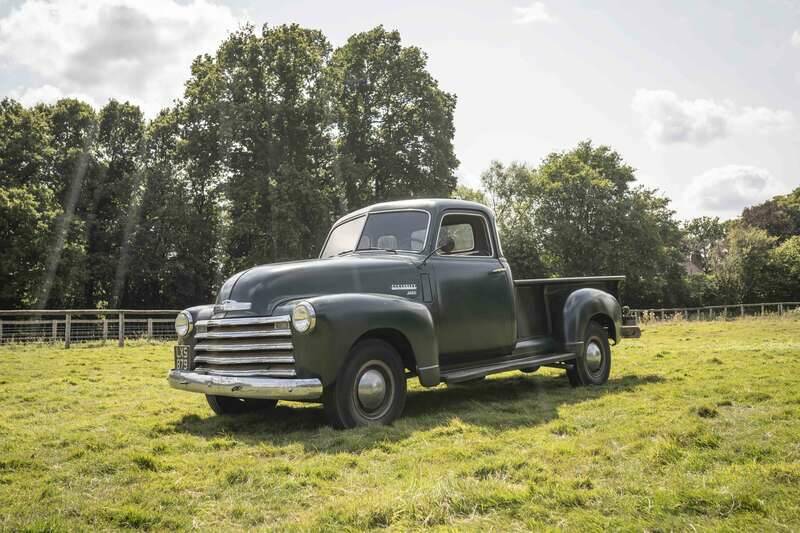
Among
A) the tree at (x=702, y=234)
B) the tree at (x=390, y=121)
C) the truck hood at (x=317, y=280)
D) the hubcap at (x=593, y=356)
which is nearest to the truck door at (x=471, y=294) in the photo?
the truck hood at (x=317, y=280)

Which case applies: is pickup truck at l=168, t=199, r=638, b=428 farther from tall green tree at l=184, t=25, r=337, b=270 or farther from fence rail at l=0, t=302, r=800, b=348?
tall green tree at l=184, t=25, r=337, b=270

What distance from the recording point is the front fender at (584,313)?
840 centimetres

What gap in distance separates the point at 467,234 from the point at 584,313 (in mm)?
2103

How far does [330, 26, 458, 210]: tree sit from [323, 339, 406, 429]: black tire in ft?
87.2

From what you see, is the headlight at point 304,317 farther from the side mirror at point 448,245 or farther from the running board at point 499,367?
the side mirror at point 448,245

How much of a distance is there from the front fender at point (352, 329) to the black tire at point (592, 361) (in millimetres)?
3056

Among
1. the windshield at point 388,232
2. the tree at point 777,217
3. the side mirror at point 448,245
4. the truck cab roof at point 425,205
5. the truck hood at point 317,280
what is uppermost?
the tree at point 777,217

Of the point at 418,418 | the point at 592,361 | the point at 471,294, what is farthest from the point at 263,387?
the point at 592,361

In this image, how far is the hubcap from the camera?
874cm

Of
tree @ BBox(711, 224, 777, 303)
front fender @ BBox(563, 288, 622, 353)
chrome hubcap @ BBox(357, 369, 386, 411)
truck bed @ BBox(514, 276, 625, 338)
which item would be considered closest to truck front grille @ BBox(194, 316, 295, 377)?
chrome hubcap @ BBox(357, 369, 386, 411)

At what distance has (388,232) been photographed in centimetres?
724

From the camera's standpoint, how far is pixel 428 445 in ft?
16.4

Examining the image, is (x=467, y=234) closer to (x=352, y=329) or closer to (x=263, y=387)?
(x=352, y=329)

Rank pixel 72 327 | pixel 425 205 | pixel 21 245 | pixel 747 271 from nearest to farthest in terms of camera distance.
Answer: pixel 425 205 < pixel 72 327 < pixel 21 245 < pixel 747 271
